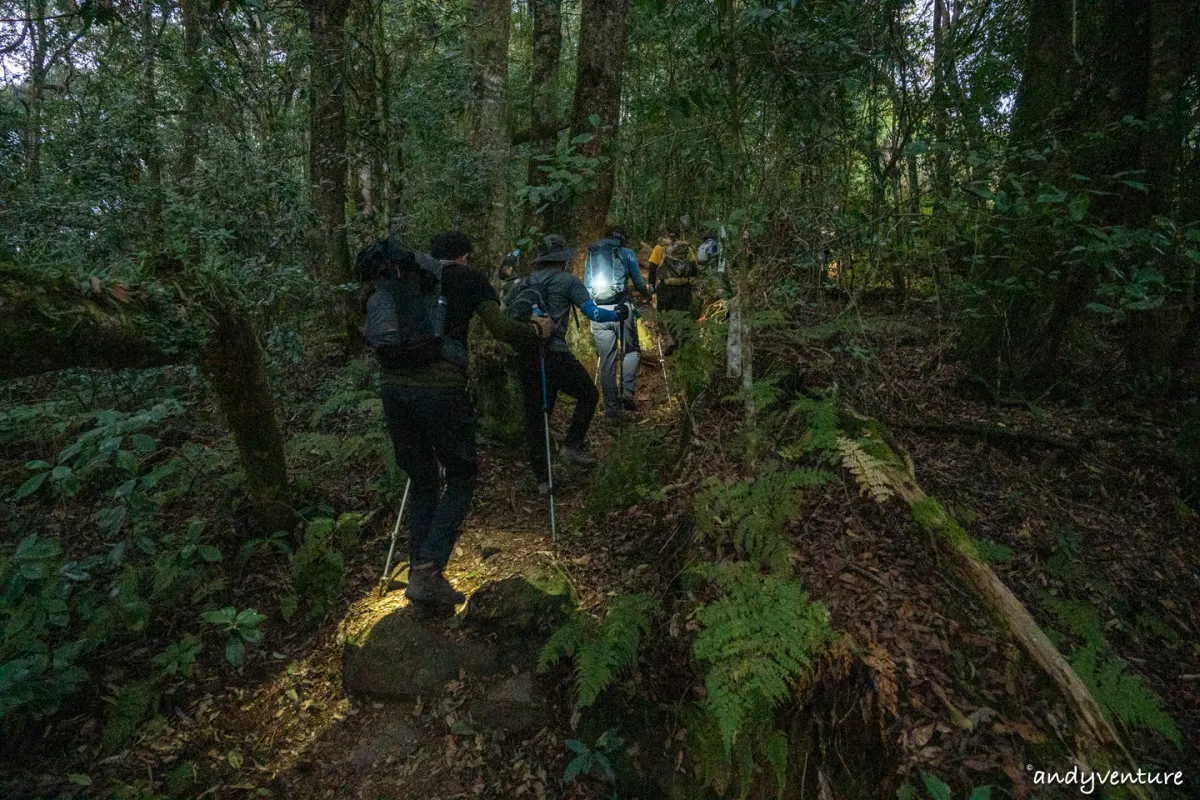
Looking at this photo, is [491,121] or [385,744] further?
[491,121]

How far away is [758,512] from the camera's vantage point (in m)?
3.59

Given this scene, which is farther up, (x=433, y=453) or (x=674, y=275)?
(x=674, y=275)

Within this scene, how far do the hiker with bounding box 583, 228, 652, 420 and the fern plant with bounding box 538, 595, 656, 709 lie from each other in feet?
13.8

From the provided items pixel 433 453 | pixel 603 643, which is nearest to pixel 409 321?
pixel 433 453

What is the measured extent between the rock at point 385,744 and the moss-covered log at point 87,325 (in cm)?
289

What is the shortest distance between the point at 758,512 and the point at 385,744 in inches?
113

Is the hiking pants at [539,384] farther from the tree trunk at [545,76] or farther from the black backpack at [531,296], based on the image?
the tree trunk at [545,76]

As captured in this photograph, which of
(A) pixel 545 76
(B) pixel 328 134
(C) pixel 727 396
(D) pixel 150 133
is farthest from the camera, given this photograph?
(A) pixel 545 76

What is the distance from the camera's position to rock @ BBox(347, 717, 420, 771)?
378 cm

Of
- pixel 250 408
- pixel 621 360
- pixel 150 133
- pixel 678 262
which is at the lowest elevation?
pixel 250 408

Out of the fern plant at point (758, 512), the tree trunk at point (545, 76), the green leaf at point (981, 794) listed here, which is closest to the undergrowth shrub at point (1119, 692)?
the green leaf at point (981, 794)

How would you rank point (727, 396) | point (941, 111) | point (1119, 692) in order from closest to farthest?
point (1119, 692)
point (727, 396)
point (941, 111)

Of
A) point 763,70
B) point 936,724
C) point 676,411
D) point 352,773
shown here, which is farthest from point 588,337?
point 936,724

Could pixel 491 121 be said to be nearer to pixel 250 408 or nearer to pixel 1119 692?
pixel 250 408
